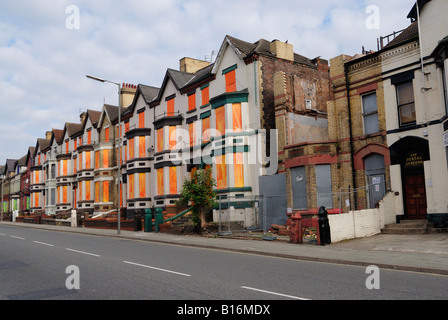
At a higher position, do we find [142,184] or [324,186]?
[142,184]

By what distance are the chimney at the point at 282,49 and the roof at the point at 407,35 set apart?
7.91 m

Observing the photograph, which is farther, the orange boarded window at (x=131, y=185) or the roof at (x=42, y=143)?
the roof at (x=42, y=143)

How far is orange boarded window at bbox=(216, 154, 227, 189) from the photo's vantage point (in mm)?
26141

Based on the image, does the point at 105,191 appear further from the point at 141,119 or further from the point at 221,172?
the point at 221,172

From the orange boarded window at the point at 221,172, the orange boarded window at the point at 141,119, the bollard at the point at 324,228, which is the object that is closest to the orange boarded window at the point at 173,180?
the orange boarded window at the point at 221,172

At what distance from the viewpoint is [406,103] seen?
1897 cm

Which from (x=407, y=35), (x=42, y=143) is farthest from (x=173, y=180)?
(x=42, y=143)

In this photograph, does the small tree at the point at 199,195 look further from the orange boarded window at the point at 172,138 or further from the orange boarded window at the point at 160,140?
the orange boarded window at the point at 160,140

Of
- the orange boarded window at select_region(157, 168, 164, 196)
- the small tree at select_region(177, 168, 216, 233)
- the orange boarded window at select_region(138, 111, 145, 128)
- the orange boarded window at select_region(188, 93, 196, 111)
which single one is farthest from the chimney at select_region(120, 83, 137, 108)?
the small tree at select_region(177, 168, 216, 233)

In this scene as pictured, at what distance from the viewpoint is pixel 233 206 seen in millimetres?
25234

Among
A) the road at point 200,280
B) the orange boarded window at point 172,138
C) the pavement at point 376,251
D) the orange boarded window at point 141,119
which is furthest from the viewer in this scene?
the orange boarded window at point 141,119

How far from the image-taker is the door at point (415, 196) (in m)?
18.3

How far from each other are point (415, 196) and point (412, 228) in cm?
181
